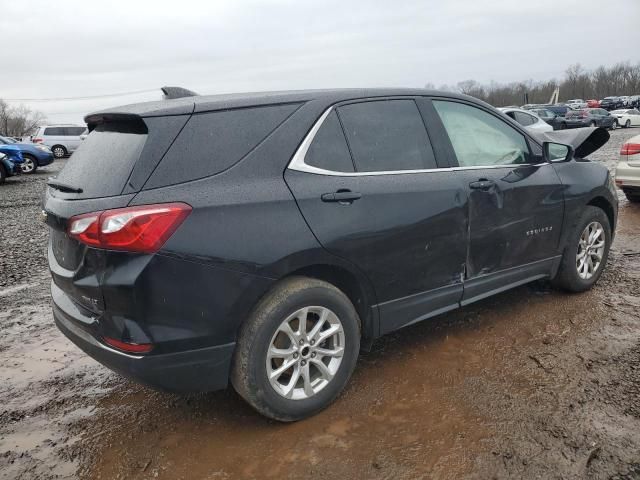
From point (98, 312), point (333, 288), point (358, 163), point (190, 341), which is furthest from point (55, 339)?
point (358, 163)

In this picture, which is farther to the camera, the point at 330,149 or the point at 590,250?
the point at 590,250

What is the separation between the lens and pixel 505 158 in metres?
3.84

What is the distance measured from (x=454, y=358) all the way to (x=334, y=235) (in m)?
1.35

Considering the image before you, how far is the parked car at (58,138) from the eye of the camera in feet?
92.2

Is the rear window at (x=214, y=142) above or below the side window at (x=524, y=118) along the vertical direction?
above

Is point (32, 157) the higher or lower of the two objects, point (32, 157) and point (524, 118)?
the lower

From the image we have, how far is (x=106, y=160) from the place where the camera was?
8.77 feet

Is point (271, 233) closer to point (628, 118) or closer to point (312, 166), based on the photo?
point (312, 166)

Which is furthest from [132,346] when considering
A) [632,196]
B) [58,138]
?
[58,138]

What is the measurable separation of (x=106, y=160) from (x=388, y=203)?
155cm

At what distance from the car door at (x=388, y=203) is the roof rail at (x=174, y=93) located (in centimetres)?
89

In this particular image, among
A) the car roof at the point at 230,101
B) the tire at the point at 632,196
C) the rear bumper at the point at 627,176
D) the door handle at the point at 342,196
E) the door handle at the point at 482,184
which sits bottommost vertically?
the tire at the point at 632,196

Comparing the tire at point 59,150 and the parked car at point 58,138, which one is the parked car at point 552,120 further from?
the tire at point 59,150

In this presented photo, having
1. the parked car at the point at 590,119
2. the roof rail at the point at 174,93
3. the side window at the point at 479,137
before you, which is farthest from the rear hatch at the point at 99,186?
the parked car at the point at 590,119
